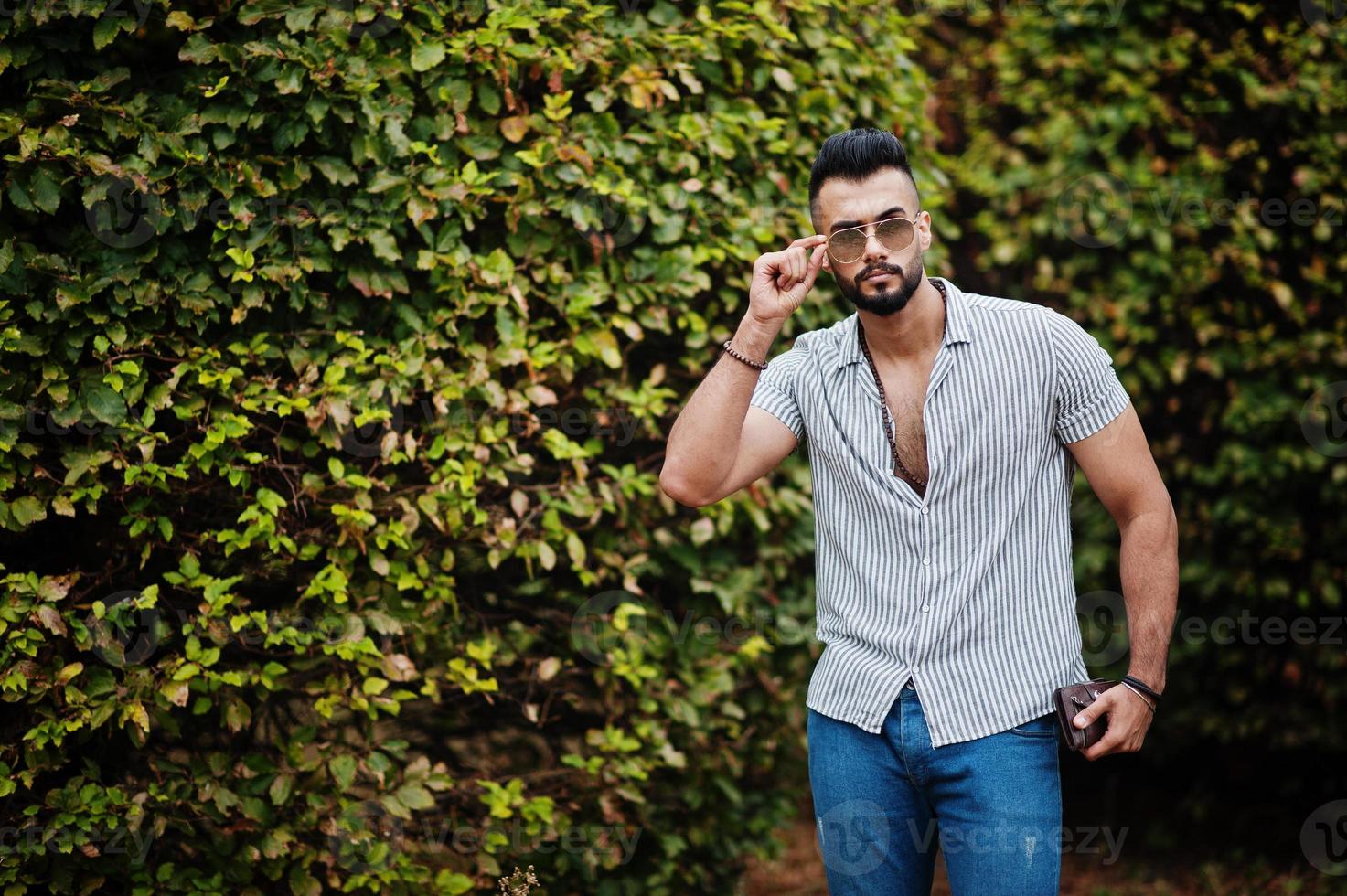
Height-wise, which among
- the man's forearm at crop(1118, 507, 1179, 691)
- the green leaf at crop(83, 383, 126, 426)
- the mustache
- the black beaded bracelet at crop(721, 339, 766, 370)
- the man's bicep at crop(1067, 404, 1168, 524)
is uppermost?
the mustache

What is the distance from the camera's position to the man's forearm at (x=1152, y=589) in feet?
8.32

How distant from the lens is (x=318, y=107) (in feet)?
9.75

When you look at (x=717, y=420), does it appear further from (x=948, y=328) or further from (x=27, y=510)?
(x=27, y=510)

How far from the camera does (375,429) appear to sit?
10.4ft

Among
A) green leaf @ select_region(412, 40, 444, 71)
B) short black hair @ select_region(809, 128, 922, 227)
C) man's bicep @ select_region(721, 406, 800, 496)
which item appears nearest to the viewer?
short black hair @ select_region(809, 128, 922, 227)

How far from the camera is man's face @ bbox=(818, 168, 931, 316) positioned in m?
2.58

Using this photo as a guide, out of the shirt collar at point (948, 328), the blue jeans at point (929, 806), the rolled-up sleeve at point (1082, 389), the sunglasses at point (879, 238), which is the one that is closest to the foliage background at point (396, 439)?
the shirt collar at point (948, 328)

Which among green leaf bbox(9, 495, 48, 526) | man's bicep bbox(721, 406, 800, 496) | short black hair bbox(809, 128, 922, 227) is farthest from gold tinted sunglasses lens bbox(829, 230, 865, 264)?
green leaf bbox(9, 495, 48, 526)

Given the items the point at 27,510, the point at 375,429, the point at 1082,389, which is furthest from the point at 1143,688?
the point at 27,510

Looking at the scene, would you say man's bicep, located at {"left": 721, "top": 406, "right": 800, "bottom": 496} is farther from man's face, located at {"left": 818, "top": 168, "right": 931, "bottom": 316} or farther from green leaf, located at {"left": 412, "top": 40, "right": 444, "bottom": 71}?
green leaf, located at {"left": 412, "top": 40, "right": 444, "bottom": 71}

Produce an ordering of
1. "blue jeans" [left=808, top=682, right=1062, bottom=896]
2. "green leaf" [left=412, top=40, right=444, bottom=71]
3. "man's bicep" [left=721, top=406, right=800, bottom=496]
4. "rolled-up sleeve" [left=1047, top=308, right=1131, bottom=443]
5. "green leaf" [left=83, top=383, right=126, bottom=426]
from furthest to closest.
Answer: "green leaf" [left=412, top=40, right=444, bottom=71] → "green leaf" [left=83, top=383, right=126, bottom=426] → "man's bicep" [left=721, top=406, right=800, bottom=496] → "rolled-up sleeve" [left=1047, top=308, right=1131, bottom=443] → "blue jeans" [left=808, top=682, right=1062, bottom=896]

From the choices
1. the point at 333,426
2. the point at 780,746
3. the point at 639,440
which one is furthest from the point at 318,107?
the point at 780,746

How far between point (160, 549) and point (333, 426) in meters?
0.59

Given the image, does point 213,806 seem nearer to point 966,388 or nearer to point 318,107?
point 318,107
